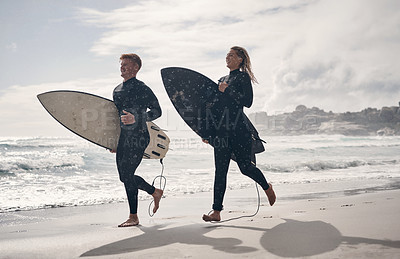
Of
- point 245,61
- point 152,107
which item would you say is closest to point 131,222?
point 152,107

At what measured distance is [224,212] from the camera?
14.9 ft

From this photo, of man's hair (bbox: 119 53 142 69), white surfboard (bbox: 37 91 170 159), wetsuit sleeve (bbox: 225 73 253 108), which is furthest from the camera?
white surfboard (bbox: 37 91 170 159)

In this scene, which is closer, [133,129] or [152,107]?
[133,129]

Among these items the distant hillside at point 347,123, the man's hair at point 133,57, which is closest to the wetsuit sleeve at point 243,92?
the man's hair at point 133,57

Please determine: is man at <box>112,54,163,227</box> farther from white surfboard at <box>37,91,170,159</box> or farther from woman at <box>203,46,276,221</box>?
woman at <box>203,46,276,221</box>

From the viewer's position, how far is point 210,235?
305cm

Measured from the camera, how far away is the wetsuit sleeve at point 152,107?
3842 mm

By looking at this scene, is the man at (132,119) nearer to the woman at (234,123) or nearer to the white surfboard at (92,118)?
the white surfboard at (92,118)

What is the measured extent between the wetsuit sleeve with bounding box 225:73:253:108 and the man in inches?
29.5

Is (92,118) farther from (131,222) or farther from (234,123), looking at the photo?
(234,123)

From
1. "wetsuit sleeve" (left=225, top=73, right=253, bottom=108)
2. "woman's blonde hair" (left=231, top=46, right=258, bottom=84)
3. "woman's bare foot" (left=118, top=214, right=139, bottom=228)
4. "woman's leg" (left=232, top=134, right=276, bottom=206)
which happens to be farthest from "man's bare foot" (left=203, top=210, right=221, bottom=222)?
"woman's blonde hair" (left=231, top=46, right=258, bottom=84)

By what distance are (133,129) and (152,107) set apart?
0.99 ft

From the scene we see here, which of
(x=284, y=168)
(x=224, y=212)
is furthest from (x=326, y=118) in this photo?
(x=224, y=212)

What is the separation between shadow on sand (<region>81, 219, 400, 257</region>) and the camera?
8.16 ft
